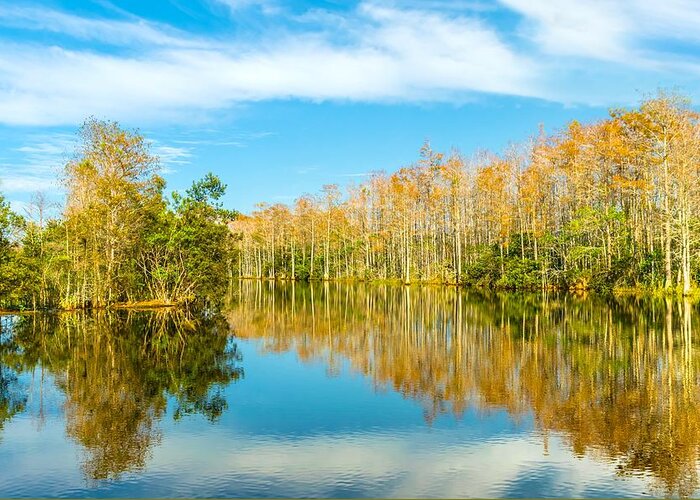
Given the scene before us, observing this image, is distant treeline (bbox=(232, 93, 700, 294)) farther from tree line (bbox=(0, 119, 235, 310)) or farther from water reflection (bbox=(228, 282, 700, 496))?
water reflection (bbox=(228, 282, 700, 496))

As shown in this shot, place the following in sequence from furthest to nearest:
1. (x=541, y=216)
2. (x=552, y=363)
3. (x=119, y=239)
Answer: (x=541, y=216) < (x=119, y=239) < (x=552, y=363)

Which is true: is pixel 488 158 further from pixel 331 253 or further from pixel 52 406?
pixel 52 406

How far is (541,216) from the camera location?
192ft

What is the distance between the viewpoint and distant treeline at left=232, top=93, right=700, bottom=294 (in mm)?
41969

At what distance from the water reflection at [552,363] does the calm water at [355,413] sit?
7 cm

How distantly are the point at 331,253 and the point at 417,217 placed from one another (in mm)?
18415

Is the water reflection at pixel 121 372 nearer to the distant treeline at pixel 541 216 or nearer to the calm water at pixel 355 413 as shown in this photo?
the calm water at pixel 355 413

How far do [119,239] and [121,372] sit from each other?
19.3 m

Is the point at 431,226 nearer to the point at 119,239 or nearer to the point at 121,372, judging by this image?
the point at 119,239

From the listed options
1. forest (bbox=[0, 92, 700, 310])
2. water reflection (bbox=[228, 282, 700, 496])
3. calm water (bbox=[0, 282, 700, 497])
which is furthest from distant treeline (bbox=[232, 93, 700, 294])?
calm water (bbox=[0, 282, 700, 497])

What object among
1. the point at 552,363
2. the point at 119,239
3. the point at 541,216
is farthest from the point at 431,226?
the point at 552,363

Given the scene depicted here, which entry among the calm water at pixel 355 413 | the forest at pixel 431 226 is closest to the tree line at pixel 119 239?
the forest at pixel 431 226

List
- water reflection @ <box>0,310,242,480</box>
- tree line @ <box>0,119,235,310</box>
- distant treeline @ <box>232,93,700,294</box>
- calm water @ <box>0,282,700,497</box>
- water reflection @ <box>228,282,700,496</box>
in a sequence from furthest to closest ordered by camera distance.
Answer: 1. distant treeline @ <box>232,93,700,294</box>
2. tree line @ <box>0,119,235,310</box>
3. water reflection @ <box>0,310,242,480</box>
4. water reflection @ <box>228,282,700,496</box>
5. calm water @ <box>0,282,700,497</box>

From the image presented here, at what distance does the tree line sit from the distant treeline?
3556mm
